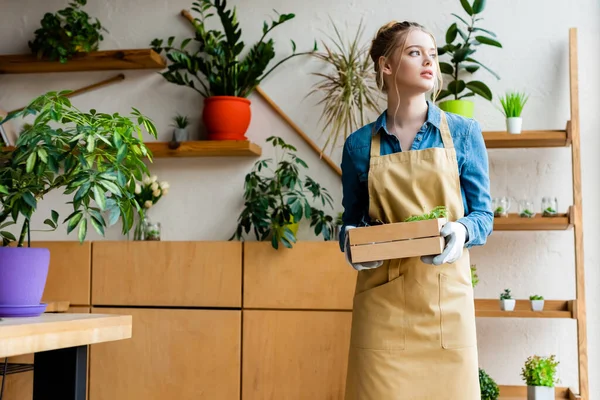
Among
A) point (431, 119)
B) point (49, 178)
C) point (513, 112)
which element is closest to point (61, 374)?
point (49, 178)

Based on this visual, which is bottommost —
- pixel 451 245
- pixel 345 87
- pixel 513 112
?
pixel 451 245

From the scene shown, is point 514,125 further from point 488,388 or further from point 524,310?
point 488,388

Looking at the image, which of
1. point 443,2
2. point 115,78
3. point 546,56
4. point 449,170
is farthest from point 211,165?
point 449,170

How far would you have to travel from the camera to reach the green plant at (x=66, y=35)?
386cm

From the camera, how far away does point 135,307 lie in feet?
11.4

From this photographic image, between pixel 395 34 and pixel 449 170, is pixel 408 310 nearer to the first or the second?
pixel 449 170

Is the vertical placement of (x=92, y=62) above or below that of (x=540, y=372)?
above

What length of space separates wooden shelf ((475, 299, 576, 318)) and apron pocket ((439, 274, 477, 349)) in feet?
4.17

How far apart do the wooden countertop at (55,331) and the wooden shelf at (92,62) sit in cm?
213

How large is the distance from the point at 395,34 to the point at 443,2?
1.66 metres

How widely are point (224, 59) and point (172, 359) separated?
4.88 ft

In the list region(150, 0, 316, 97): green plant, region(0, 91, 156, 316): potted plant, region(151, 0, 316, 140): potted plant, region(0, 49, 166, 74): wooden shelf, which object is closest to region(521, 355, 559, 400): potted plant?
region(151, 0, 316, 140): potted plant

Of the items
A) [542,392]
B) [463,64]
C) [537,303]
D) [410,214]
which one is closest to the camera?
[410,214]

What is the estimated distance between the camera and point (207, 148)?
370cm
